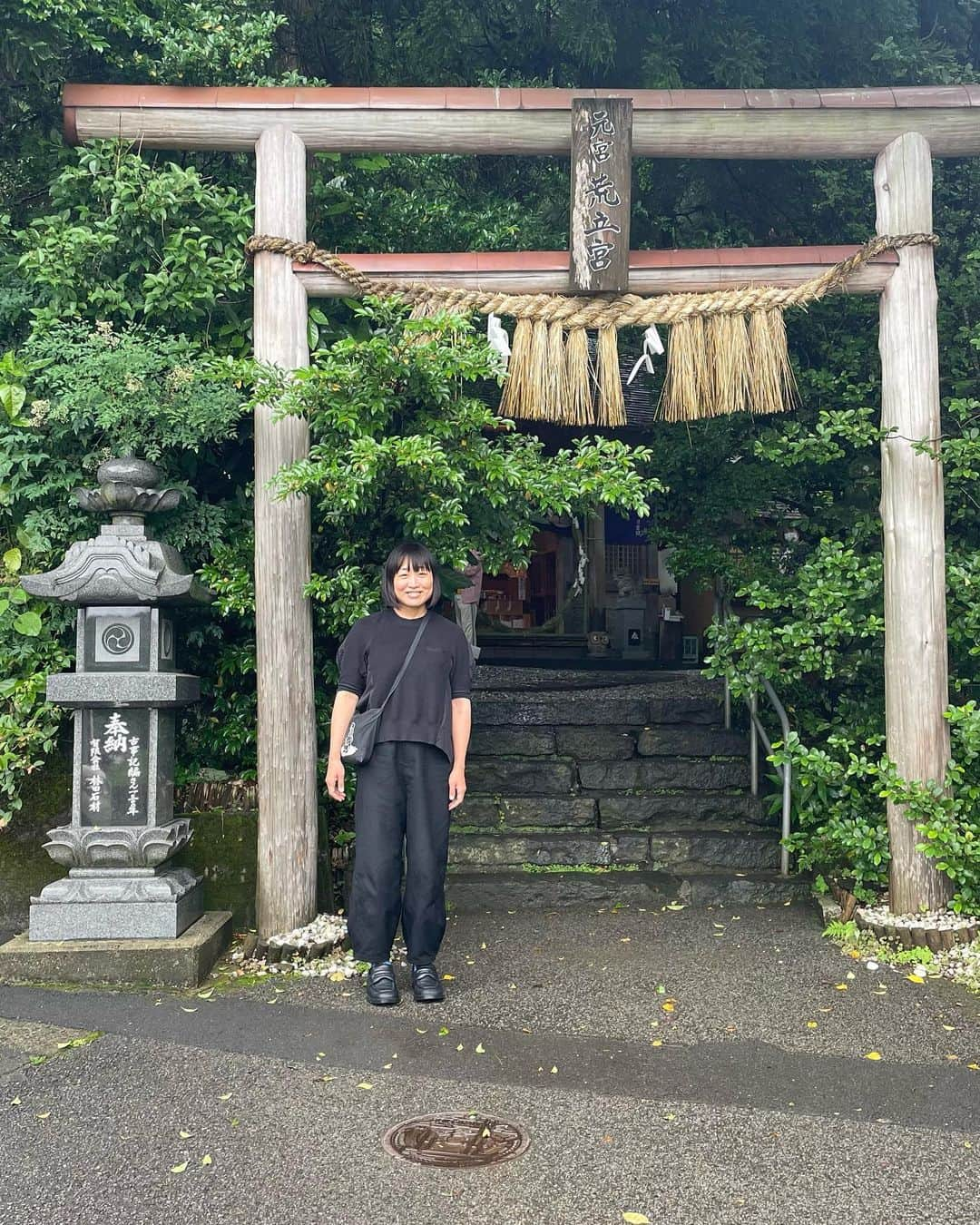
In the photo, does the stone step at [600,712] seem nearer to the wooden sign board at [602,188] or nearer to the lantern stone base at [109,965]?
the lantern stone base at [109,965]

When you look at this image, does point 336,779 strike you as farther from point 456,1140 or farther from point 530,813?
point 530,813

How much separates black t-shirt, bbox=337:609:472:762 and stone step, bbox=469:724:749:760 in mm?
2575

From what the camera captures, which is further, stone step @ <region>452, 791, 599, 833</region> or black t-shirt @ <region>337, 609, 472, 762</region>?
stone step @ <region>452, 791, 599, 833</region>

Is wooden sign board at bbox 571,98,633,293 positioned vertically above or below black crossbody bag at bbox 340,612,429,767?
above

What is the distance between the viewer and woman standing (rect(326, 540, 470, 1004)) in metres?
4.59

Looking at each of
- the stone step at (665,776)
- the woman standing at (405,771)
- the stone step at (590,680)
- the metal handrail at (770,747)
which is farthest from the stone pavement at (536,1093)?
the stone step at (590,680)

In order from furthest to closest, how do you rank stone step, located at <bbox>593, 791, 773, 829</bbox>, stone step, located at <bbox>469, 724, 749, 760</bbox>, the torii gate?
stone step, located at <bbox>469, 724, 749, 760</bbox> → stone step, located at <bbox>593, 791, 773, 829</bbox> → the torii gate

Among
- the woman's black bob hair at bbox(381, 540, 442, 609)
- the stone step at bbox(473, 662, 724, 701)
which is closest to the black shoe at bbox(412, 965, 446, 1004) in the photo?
the woman's black bob hair at bbox(381, 540, 442, 609)

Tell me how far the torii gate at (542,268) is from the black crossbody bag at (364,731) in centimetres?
75

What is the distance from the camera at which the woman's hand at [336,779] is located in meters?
4.73

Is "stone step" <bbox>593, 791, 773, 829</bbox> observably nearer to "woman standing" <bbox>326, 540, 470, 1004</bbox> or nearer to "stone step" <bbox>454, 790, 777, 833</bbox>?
"stone step" <bbox>454, 790, 777, 833</bbox>

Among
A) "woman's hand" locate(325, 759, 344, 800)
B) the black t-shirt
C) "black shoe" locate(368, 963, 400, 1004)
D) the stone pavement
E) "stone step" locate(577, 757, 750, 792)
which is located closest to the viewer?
the stone pavement

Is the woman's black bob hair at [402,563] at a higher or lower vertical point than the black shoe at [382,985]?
higher

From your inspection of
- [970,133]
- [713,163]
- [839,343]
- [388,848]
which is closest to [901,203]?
[970,133]
